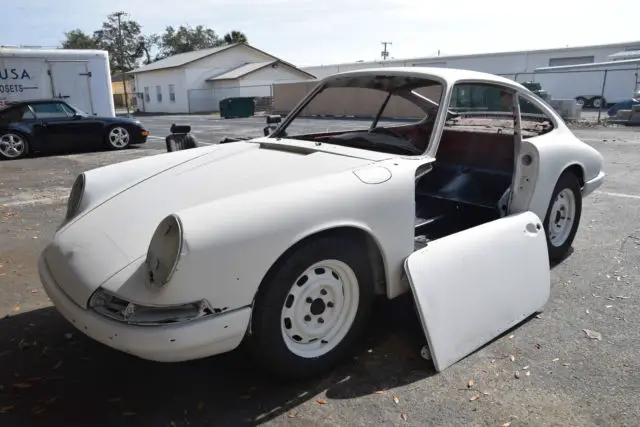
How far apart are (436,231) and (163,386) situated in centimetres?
218

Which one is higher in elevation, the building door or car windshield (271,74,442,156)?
the building door

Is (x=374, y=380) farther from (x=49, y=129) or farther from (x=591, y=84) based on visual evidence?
(x=591, y=84)

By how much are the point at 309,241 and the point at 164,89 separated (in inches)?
1616

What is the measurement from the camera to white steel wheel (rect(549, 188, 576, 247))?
4191 millimetres

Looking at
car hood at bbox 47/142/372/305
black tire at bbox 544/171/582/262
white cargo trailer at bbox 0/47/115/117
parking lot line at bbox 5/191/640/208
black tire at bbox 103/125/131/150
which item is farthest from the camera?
white cargo trailer at bbox 0/47/115/117

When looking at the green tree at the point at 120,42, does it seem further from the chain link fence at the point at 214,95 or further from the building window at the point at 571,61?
the building window at the point at 571,61

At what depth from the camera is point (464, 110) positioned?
4750 mm

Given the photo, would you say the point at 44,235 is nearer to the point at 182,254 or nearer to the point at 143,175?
the point at 143,175

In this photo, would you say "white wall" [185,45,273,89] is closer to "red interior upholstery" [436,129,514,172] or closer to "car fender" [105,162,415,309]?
"red interior upholstery" [436,129,514,172]

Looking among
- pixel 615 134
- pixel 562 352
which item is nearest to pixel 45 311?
pixel 562 352

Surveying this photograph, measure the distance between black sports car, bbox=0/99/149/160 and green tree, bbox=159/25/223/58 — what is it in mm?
63176

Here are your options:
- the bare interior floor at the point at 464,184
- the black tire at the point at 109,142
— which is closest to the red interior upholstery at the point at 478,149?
the bare interior floor at the point at 464,184

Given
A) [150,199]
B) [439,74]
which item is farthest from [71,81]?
[439,74]

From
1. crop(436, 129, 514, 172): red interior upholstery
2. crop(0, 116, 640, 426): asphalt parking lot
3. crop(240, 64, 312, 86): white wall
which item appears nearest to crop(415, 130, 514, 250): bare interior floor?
crop(436, 129, 514, 172): red interior upholstery
